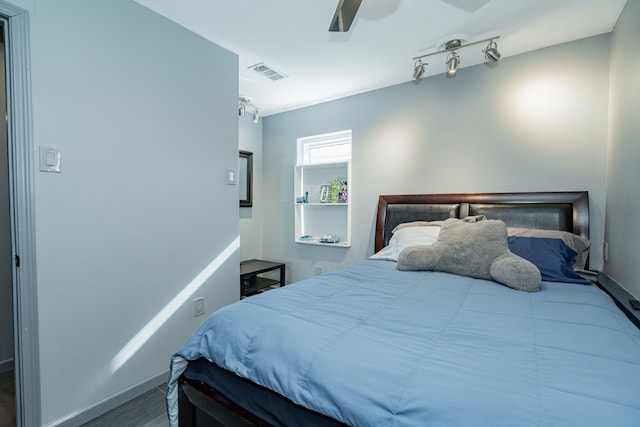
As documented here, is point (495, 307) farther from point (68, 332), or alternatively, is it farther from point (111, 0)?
point (111, 0)

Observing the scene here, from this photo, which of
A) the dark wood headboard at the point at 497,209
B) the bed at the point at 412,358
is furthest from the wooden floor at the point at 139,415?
the dark wood headboard at the point at 497,209

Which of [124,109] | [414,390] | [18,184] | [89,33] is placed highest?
[89,33]

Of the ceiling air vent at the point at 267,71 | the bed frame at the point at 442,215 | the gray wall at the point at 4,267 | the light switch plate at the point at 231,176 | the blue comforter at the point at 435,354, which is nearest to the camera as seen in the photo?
the blue comforter at the point at 435,354

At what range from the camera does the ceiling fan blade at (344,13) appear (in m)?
1.32

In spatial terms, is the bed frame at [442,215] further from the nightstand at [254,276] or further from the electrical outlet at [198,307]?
the nightstand at [254,276]

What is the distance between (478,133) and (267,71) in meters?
1.97

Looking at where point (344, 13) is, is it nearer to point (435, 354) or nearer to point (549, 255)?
point (435, 354)

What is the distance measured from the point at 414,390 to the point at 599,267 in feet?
7.58

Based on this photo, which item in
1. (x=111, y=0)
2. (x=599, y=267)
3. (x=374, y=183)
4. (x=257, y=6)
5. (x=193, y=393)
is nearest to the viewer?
(x=193, y=393)

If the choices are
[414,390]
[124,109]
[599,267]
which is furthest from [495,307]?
[124,109]

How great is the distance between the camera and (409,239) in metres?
2.38

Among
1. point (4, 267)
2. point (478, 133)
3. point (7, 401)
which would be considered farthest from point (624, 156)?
point (4, 267)

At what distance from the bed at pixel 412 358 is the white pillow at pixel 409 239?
24.3 inches

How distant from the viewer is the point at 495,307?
127cm
